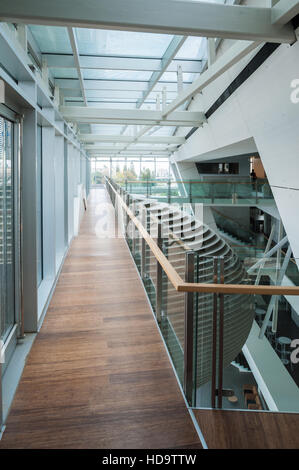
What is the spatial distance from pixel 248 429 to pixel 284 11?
129 inches

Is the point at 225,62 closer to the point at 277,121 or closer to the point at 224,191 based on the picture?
the point at 277,121

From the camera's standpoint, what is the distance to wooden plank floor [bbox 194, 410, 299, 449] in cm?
204

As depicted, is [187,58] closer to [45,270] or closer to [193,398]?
[45,270]

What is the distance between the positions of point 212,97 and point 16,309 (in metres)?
8.76

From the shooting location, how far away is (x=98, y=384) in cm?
264

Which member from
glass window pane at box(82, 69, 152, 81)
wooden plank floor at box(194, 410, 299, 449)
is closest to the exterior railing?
glass window pane at box(82, 69, 152, 81)

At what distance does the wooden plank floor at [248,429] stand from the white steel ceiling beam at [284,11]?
122 inches

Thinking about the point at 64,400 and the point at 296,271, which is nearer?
the point at 296,271

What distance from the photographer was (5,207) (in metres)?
3.09

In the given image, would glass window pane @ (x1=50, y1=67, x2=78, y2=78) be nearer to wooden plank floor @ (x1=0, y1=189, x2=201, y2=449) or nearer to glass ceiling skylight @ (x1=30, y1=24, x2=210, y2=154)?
glass ceiling skylight @ (x1=30, y1=24, x2=210, y2=154)

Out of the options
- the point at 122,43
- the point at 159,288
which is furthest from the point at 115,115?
the point at 159,288

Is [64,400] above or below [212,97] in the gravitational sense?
below
